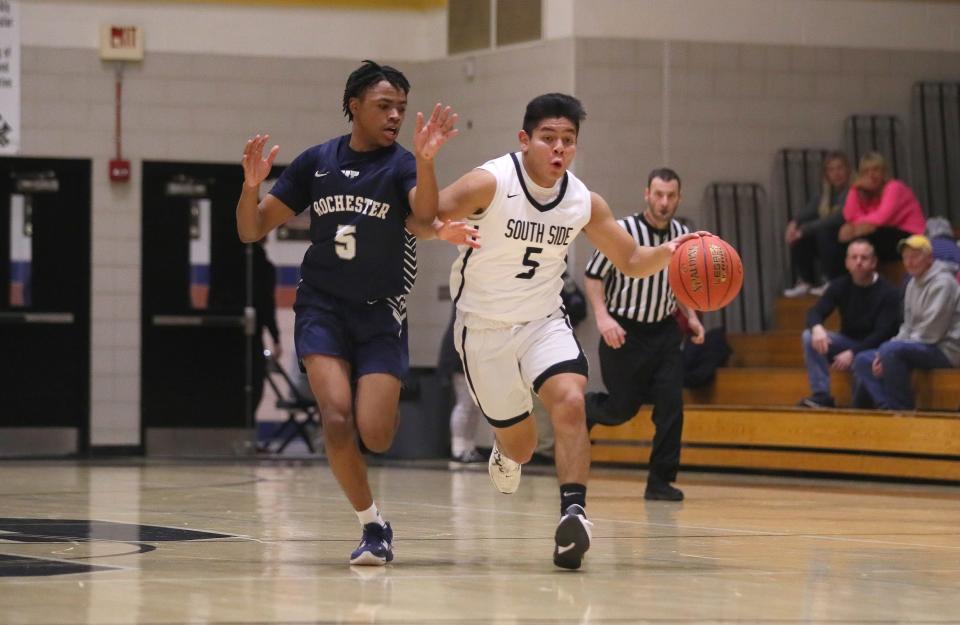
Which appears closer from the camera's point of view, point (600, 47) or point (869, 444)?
point (869, 444)

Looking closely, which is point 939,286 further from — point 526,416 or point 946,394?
point 526,416

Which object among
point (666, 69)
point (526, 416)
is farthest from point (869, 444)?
point (526, 416)

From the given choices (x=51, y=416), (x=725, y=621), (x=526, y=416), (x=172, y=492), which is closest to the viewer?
(x=725, y=621)

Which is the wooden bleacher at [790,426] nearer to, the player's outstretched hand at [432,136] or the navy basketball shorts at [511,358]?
the navy basketball shorts at [511,358]

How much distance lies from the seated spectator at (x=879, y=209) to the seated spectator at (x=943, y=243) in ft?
0.39

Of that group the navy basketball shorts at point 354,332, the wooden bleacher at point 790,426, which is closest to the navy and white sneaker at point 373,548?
the navy basketball shorts at point 354,332

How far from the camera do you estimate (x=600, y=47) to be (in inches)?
529

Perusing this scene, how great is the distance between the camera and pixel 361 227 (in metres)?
5.71

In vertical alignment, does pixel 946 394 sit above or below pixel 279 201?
below

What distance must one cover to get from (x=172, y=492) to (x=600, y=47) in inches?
225

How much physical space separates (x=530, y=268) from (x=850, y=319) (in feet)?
20.7

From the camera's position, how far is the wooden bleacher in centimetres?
1084

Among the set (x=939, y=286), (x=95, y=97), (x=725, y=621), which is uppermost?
(x=95, y=97)

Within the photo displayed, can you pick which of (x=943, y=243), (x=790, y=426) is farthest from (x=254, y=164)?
(x=943, y=243)
